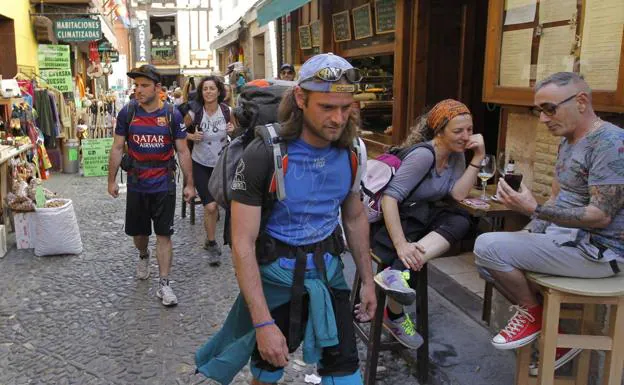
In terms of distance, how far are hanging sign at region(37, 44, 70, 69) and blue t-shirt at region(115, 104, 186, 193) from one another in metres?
8.42

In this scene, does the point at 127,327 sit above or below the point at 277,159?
below

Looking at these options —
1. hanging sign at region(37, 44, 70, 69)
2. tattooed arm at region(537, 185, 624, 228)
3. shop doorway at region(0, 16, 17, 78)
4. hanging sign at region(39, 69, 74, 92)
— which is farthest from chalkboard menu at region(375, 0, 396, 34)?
hanging sign at region(37, 44, 70, 69)

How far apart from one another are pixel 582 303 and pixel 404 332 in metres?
1.07

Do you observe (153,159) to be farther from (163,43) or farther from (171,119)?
(163,43)

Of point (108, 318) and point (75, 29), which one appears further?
point (75, 29)

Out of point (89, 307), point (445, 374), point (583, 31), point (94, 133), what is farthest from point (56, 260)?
point (94, 133)

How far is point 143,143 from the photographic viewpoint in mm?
4711

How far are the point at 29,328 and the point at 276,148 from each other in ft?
10.1

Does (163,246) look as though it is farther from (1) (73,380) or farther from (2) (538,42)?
(2) (538,42)

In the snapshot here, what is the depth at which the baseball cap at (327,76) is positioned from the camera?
2.23 m

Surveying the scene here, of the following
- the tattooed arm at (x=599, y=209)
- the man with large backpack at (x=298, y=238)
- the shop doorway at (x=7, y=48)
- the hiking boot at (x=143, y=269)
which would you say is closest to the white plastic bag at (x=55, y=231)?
the hiking boot at (x=143, y=269)

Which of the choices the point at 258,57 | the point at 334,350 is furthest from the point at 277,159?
the point at 258,57

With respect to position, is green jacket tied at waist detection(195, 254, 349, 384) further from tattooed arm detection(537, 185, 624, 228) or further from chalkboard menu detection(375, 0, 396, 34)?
chalkboard menu detection(375, 0, 396, 34)

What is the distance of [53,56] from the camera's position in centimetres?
1200
